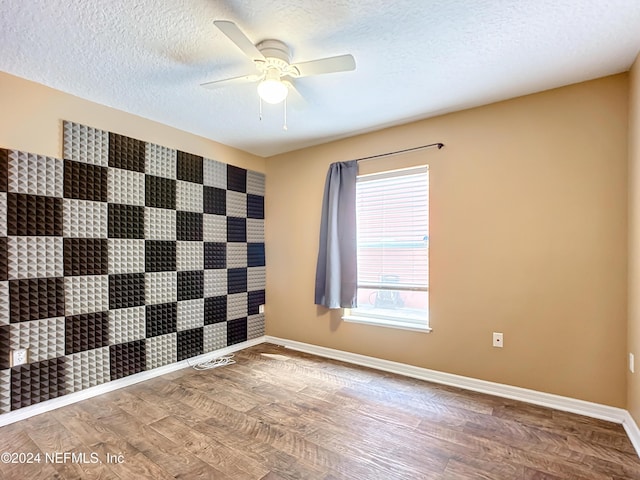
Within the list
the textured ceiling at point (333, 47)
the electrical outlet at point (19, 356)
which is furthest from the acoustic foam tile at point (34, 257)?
the textured ceiling at point (333, 47)

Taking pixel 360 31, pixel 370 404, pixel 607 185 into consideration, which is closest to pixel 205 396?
pixel 370 404

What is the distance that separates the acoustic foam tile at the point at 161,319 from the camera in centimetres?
300

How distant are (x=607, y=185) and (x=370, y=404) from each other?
7.76 ft

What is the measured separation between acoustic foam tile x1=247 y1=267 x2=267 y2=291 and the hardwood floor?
1.37m

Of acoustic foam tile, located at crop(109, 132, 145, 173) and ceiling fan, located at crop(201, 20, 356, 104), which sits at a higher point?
ceiling fan, located at crop(201, 20, 356, 104)

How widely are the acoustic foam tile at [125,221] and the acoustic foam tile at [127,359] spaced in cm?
99

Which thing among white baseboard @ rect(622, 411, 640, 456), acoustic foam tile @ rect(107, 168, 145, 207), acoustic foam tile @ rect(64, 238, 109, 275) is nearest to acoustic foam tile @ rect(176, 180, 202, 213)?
acoustic foam tile @ rect(107, 168, 145, 207)

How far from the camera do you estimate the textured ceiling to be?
1.65 meters

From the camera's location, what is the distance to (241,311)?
3877mm

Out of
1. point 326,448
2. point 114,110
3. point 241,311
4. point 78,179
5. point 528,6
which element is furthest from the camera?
point 241,311

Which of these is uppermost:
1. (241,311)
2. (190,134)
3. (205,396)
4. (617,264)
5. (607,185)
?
(190,134)

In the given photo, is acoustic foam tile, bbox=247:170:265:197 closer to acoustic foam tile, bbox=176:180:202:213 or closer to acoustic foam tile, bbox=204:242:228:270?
acoustic foam tile, bbox=176:180:202:213

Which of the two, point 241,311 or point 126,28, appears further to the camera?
Answer: point 241,311

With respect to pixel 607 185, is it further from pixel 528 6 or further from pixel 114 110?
pixel 114 110
